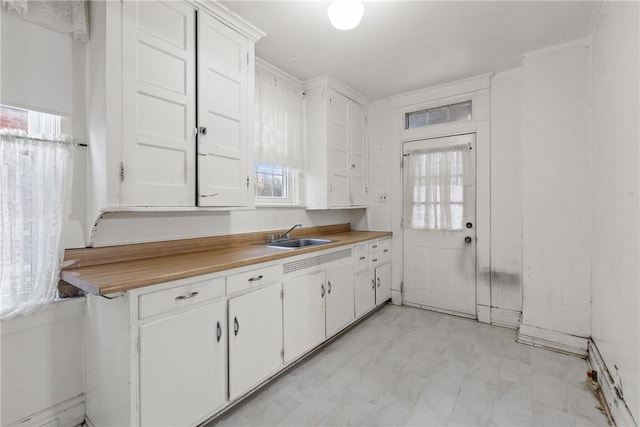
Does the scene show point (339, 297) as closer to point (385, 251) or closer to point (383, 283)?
point (383, 283)

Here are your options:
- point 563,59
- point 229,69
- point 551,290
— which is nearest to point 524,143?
point 563,59

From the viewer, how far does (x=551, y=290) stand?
2.68m

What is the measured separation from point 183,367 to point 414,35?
9.18 feet

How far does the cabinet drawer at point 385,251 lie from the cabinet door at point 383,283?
8 centimetres

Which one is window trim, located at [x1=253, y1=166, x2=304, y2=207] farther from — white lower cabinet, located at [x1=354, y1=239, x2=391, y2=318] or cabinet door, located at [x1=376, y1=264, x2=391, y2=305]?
cabinet door, located at [x1=376, y1=264, x2=391, y2=305]

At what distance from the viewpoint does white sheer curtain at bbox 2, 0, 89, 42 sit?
5.27ft

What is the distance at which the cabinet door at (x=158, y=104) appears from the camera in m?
1.66

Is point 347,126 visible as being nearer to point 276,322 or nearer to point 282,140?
point 282,140

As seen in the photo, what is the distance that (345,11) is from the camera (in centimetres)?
180

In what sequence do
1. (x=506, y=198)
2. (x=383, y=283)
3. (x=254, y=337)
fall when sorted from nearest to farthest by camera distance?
1. (x=254, y=337)
2. (x=506, y=198)
3. (x=383, y=283)

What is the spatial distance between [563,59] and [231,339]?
347cm

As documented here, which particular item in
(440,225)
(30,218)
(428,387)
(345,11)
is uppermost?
(345,11)

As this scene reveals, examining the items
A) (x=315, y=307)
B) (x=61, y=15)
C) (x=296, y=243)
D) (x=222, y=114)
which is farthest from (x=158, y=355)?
(x=61, y=15)

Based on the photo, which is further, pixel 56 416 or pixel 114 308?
pixel 56 416
